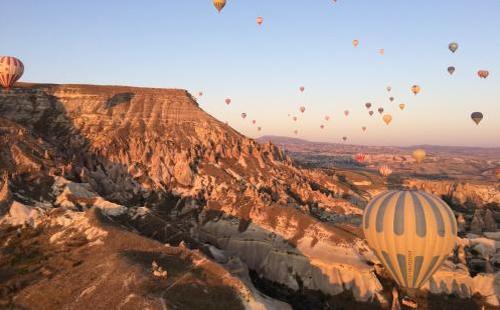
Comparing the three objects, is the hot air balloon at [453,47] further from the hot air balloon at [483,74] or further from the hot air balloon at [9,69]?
the hot air balloon at [9,69]

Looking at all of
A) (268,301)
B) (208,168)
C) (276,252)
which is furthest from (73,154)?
(268,301)

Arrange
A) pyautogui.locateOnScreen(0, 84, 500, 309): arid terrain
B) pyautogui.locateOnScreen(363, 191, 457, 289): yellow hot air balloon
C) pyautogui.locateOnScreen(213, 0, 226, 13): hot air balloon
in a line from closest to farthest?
1. pyautogui.locateOnScreen(0, 84, 500, 309): arid terrain
2. pyautogui.locateOnScreen(363, 191, 457, 289): yellow hot air balloon
3. pyautogui.locateOnScreen(213, 0, 226, 13): hot air balloon

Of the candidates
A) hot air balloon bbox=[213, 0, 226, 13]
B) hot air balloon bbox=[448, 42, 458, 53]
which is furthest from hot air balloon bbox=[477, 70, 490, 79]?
hot air balloon bbox=[213, 0, 226, 13]

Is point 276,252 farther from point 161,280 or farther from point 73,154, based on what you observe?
point 73,154

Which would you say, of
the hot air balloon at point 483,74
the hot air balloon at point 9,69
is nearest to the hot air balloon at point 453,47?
the hot air balloon at point 483,74

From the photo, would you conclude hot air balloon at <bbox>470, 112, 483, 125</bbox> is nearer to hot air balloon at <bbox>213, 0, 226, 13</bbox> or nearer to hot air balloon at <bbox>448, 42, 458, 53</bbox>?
hot air balloon at <bbox>448, 42, 458, 53</bbox>

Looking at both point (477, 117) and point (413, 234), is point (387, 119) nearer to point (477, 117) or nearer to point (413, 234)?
point (477, 117)

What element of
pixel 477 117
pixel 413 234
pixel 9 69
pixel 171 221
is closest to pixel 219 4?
pixel 171 221
